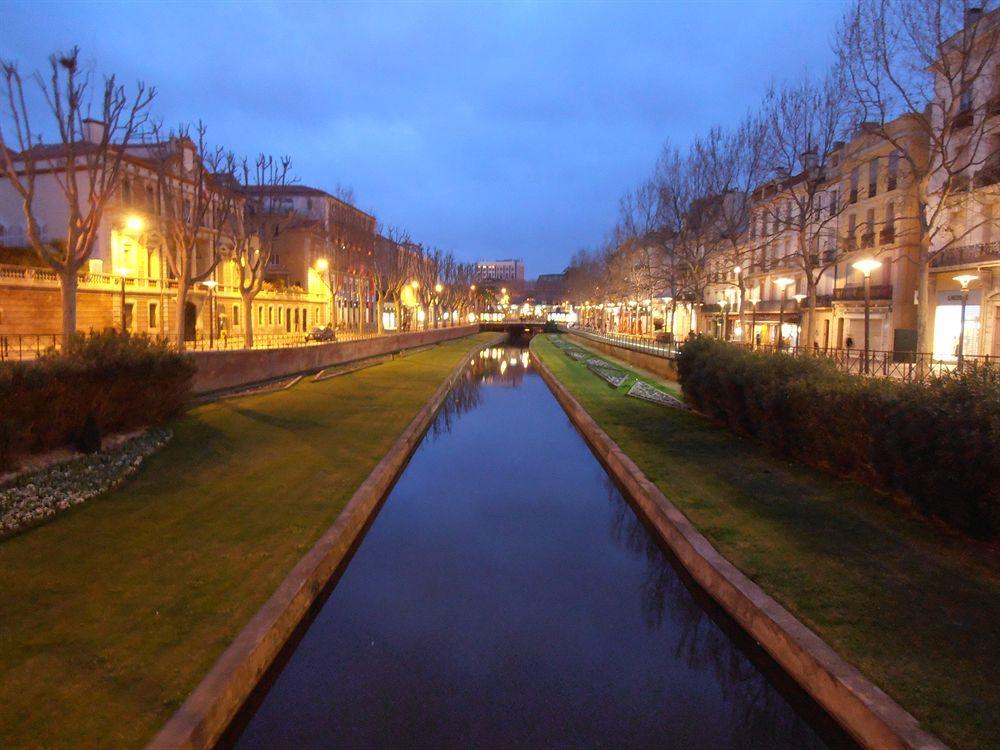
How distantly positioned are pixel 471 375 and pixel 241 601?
106 ft

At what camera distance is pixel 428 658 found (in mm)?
6180

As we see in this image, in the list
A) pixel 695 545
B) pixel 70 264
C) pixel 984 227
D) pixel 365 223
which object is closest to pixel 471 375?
pixel 70 264

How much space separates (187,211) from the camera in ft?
164

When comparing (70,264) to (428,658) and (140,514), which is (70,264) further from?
(428,658)

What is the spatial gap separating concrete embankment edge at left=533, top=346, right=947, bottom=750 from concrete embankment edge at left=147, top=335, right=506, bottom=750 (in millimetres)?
4270

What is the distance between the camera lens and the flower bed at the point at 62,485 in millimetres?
8195

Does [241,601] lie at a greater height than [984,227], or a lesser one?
lesser

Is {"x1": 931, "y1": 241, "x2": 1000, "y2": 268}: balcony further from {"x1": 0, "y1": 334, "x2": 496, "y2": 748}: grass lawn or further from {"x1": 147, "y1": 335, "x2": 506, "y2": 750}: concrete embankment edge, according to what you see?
{"x1": 147, "y1": 335, "x2": 506, "y2": 750}: concrete embankment edge

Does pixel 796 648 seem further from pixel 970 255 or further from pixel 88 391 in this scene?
pixel 970 255

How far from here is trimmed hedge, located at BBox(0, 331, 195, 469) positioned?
9.95 m

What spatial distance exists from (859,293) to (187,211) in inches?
1800

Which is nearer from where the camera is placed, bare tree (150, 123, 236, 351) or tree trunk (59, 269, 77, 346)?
tree trunk (59, 269, 77, 346)

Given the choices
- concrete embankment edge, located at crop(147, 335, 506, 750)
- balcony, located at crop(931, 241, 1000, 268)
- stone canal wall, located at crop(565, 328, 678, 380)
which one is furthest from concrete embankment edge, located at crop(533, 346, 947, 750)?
balcony, located at crop(931, 241, 1000, 268)

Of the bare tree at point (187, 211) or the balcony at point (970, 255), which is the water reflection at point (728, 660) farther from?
the balcony at point (970, 255)
